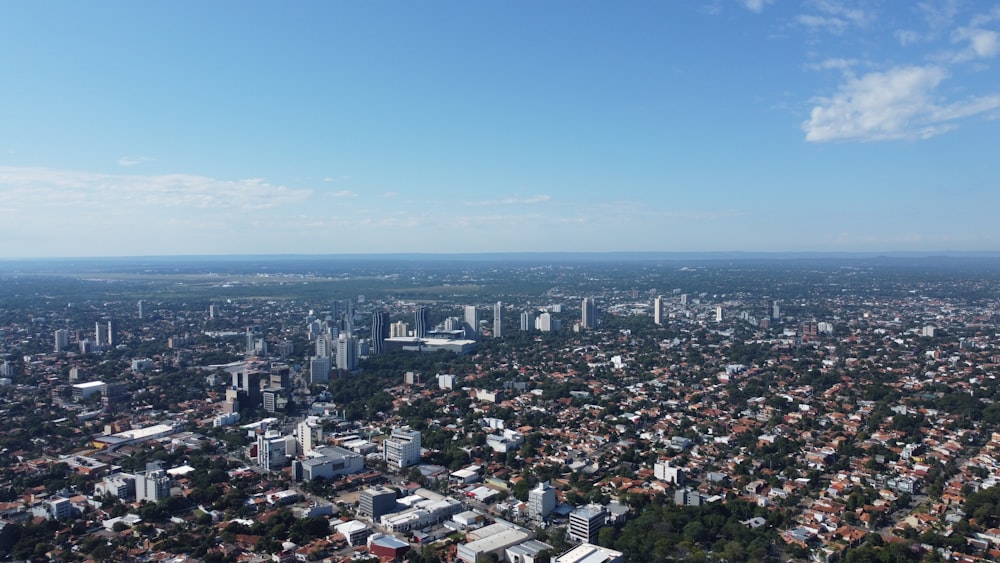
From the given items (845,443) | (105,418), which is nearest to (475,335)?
(105,418)

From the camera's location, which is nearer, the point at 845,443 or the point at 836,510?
the point at 836,510

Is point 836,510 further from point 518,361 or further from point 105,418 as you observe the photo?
point 105,418

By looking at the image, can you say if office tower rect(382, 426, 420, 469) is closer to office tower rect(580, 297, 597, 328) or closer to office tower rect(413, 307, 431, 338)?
office tower rect(413, 307, 431, 338)

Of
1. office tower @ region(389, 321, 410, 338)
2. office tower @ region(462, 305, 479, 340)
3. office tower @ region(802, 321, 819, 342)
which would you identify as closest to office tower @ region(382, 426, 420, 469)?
office tower @ region(389, 321, 410, 338)

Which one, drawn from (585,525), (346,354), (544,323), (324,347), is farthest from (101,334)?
(585,525)

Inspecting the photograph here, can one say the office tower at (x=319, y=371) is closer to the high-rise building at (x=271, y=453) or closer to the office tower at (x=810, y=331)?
the high-rise building at (x=271, y=453)

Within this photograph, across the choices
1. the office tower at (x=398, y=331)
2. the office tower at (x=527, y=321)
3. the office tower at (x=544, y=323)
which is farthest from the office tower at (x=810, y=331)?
the office tower at (x=398, y=331)

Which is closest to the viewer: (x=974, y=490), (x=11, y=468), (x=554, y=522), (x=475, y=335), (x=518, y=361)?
(x=554, y=522)
